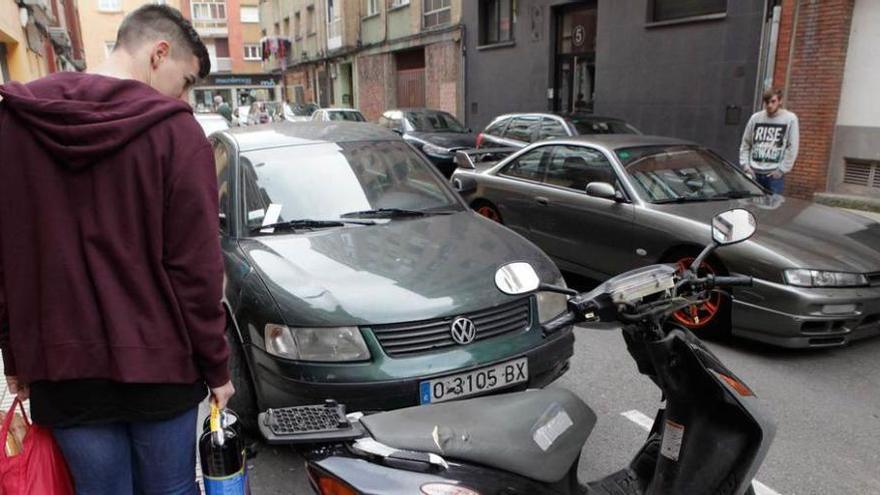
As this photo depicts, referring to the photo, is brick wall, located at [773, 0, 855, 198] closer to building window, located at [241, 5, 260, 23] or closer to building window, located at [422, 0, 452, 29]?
building window, located at [422, 0, 452, 29]

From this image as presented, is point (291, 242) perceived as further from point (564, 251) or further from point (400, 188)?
point (564, 251)

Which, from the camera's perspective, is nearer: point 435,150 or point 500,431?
point 500,431

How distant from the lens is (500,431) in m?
1.79

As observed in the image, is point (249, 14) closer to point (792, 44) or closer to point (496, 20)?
point (496, 20)

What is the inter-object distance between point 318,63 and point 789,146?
3053cm

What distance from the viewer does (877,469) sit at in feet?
10.0

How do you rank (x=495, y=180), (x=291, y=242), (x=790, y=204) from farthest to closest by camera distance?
1. (x=495, y=180)
2. (x=790, y=204)
3. (x=291, y=242)

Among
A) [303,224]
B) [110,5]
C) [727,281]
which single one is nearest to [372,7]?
[303,224]

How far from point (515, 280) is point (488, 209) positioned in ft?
17.7

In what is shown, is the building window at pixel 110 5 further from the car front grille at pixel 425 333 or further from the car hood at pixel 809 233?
the car front grille at pixel 425 333

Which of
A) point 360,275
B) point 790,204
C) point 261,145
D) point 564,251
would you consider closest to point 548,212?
point 564,251

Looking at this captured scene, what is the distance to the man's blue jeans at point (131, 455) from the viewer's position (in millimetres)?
1693

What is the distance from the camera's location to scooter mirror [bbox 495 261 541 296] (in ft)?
5.71

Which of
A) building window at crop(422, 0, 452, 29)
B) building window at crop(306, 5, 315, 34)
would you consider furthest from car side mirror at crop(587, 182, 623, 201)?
building window at crop(306, 5, 315, 34)
